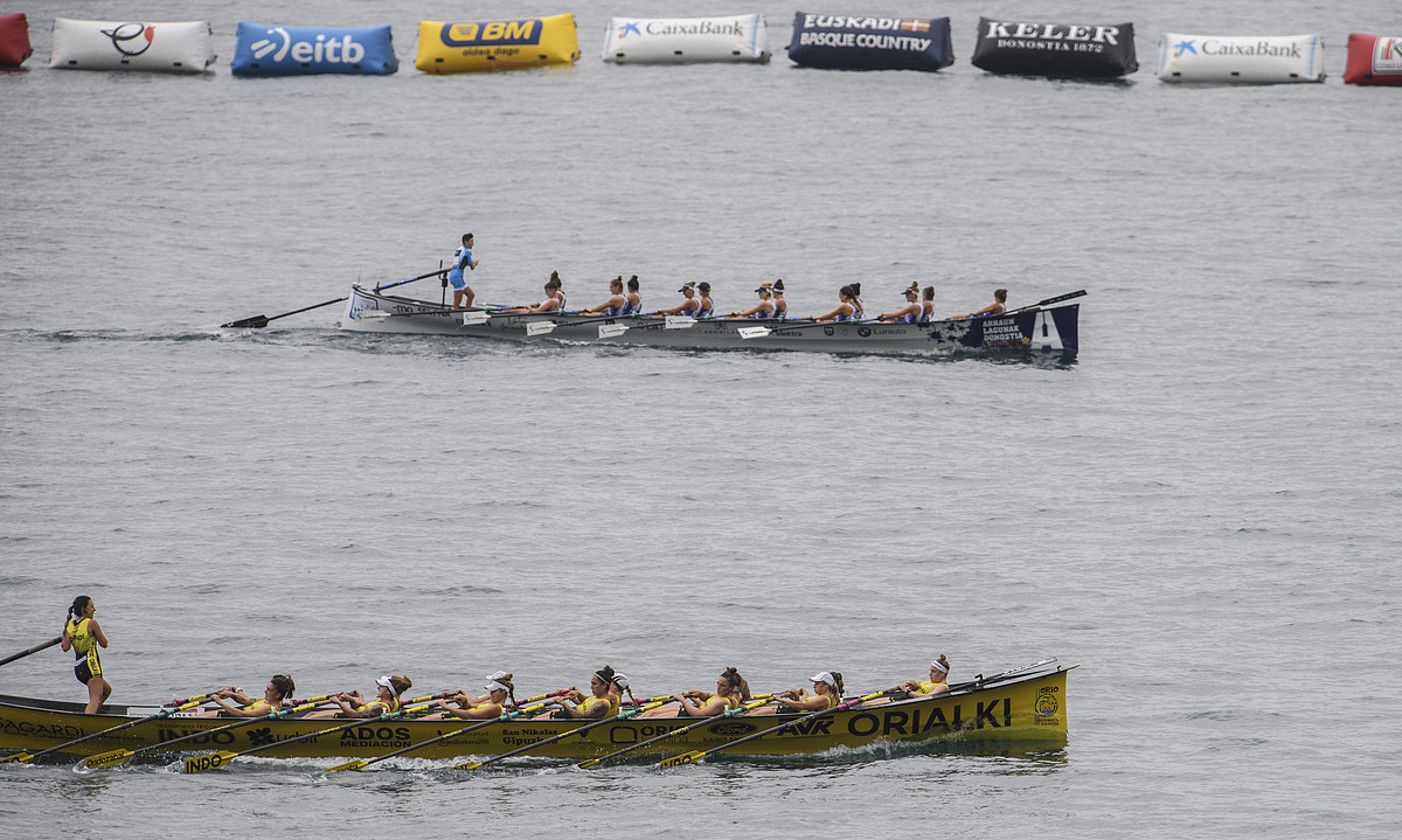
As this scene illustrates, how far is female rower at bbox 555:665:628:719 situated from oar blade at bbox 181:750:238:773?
554 centimetres

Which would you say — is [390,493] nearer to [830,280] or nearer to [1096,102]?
[830,280]

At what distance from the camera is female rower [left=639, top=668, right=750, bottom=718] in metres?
32.9

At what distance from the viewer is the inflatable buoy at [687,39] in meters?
80.2

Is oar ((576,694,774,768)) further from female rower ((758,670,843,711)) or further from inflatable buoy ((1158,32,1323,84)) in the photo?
inflatable buoy ((1158,32,1323,84))

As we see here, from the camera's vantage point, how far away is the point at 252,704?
33250 millimetres

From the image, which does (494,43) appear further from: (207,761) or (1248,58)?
(207,761)

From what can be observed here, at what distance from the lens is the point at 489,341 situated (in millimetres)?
57562

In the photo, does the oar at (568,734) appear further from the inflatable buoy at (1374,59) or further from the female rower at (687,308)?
the inflatable buoy at (1374,59)

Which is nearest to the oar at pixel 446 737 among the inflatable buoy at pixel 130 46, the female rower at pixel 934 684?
the female rower at pixel 934 684

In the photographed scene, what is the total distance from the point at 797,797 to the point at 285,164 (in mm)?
48985

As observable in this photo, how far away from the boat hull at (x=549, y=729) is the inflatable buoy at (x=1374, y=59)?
52.2 meters

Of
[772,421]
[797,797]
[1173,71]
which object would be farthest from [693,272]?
[797,797]

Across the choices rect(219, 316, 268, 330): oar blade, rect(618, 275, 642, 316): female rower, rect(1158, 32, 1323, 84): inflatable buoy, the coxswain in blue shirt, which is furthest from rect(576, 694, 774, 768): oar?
rect(1158, 32, 1323, 84): inflatable buoy

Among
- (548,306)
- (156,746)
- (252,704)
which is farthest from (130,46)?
(156,746)
